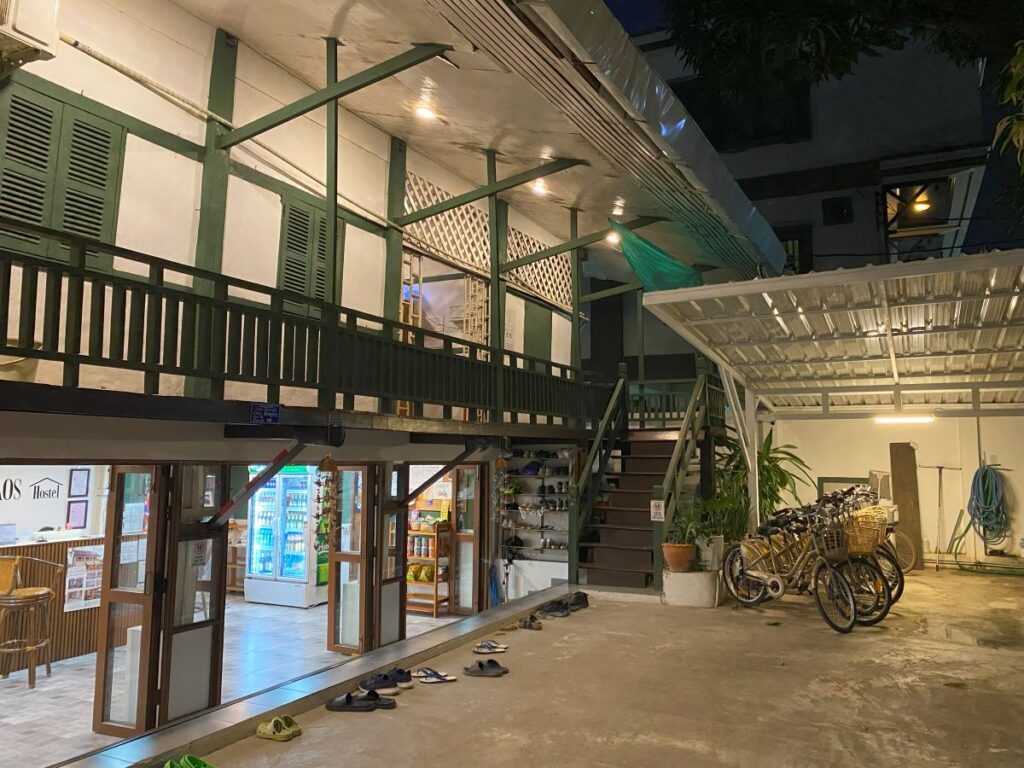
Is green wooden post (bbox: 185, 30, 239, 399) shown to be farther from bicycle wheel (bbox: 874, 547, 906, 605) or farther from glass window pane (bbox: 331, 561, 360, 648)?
bicycle wheel (bbox: 874, 547, 906, 605)

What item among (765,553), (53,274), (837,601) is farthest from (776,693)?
(53,274)

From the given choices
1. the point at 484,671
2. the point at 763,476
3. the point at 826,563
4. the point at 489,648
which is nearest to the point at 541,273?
the point at 763,476

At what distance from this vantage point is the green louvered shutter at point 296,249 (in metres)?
7.94

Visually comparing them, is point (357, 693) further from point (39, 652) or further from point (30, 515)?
point (30, 515)

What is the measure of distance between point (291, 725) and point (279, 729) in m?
0.10

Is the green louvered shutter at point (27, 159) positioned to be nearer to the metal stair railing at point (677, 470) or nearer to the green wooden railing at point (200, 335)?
the green wooden railing at point (200, 335)

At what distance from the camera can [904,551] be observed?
36.8ft

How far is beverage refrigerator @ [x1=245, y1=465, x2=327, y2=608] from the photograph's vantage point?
11961 millimetres

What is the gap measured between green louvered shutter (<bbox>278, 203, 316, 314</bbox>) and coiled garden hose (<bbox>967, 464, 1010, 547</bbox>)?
11.1 m

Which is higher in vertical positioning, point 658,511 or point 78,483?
point 78,483

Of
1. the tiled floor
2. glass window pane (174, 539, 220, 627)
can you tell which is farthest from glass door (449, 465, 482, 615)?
glass window pane (174, 539, 220, 627)

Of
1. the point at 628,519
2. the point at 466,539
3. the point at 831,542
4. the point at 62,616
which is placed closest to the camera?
the point at 831,542

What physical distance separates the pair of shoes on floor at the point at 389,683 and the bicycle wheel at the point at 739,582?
4.45 m

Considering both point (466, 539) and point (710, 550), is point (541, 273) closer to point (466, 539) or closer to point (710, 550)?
point (466, 539)
